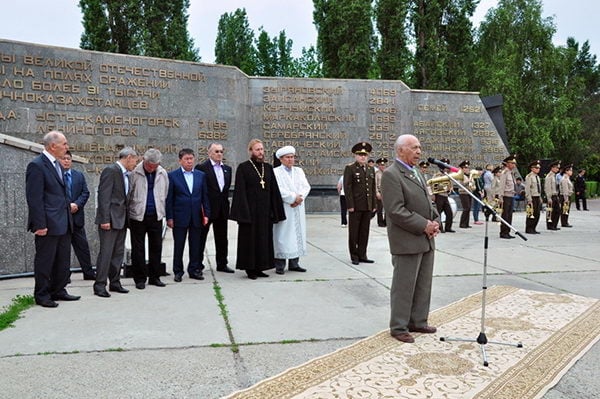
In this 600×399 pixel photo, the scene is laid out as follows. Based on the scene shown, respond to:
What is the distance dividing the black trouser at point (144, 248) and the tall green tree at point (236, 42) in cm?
4129

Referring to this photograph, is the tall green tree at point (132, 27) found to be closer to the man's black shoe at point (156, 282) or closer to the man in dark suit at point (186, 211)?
the man in dark suit at point (186, 211)

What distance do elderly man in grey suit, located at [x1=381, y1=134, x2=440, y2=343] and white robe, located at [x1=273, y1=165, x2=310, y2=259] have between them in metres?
3.26

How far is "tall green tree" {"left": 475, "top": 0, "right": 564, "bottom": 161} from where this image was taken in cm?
3331

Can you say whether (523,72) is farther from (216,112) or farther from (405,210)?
(405,210)

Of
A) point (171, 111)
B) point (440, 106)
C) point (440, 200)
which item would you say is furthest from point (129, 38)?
point (440, 200)

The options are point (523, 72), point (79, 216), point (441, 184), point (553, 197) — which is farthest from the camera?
point (523, 72)

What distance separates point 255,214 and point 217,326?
2665mm

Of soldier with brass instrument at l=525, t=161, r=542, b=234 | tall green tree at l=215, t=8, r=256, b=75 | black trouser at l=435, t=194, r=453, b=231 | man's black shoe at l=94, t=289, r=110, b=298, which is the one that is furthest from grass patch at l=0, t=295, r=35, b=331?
tall green tree at l=215, t=8, r=256, b=75

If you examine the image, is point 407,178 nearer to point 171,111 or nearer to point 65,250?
point 65,250

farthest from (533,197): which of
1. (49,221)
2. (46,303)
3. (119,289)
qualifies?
(46,303)

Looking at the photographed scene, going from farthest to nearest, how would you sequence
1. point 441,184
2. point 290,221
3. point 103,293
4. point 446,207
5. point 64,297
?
1. point 446,207
2. point 290,221
3. point 103,293
4. point 64,297
5. point 441,184

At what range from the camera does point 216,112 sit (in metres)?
16.0

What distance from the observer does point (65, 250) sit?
5785 millimetres

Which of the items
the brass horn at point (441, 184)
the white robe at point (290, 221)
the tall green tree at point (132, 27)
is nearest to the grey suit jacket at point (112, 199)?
the white robe at point (290, 221)
